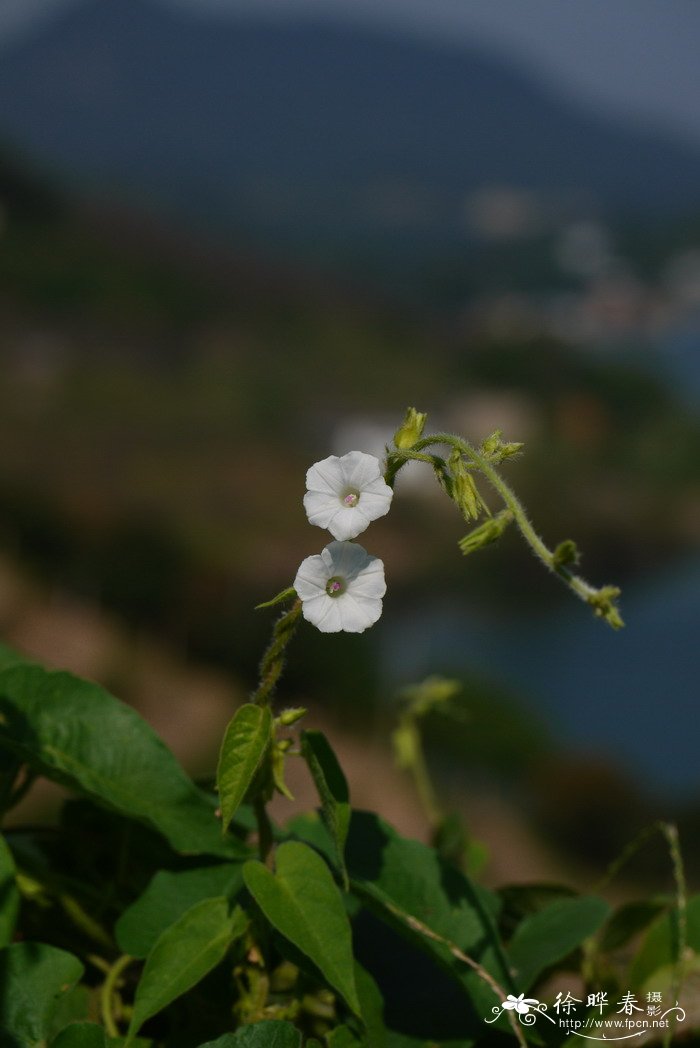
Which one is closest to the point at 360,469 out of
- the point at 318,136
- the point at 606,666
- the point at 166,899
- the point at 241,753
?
the point at 241,753

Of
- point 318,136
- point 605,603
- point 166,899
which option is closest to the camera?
point 605,603

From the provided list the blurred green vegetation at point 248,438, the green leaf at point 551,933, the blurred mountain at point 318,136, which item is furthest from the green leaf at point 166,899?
the blurred mountain at point 318,136

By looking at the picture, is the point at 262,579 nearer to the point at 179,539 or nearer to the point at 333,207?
the point at 179,539

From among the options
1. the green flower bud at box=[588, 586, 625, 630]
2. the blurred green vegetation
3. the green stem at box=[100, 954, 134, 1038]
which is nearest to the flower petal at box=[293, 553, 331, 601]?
the green flower bud at box=[588, 586, 625, 630]

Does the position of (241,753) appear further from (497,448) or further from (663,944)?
(663,944)

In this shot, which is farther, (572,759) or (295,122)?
(295,122)

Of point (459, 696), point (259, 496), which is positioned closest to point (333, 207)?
point (259, 496)

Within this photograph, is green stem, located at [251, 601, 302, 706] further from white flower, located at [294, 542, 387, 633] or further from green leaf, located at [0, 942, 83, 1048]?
green leaf, located at [0, 942, 83, 1048]
